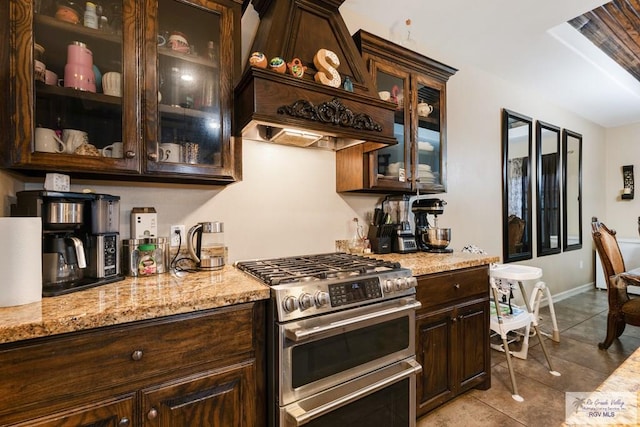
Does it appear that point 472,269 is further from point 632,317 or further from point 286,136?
point 632,317

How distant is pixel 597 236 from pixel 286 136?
121 inches

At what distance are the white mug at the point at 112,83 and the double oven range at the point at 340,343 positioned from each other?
1.01 metres

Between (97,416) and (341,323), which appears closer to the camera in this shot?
(97,416)

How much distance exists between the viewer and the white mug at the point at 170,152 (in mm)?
1424

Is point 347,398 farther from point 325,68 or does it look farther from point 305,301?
point 325,68

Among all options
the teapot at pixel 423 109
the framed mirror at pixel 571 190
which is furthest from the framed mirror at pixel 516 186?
the teapot at pixel 423 109

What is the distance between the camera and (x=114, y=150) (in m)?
1.32

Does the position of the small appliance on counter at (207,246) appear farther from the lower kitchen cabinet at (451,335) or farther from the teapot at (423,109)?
the teapot at (423,109)

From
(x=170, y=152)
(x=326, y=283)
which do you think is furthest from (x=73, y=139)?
(x=326, y=283)

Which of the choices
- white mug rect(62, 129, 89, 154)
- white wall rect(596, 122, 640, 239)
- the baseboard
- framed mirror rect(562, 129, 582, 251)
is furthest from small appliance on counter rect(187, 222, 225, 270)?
white wall rect(596, 122, 640, 239)

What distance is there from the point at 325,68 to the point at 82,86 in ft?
3.79

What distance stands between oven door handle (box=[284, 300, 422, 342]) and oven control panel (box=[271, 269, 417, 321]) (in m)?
0.06

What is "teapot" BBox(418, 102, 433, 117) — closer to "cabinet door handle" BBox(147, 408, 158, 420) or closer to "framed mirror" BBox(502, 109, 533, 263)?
"framed mirror" BBox(502, 109, 533, 263)

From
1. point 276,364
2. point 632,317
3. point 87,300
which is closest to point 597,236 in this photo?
point 632,317
